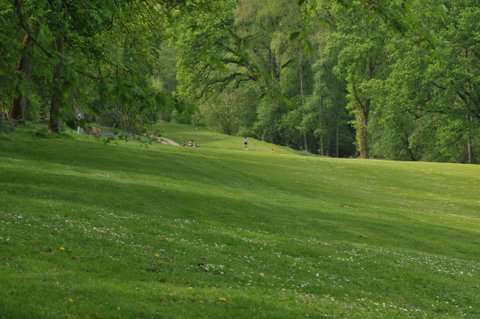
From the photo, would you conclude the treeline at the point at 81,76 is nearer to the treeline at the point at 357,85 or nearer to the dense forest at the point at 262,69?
the dense forest at the point at 262,69

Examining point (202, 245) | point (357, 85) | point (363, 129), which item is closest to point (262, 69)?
point (202, 245)

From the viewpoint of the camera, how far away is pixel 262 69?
707 centimetres

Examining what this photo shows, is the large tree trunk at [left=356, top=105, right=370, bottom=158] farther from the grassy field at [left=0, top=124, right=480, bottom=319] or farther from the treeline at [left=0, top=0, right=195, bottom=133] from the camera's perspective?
the treeline at [left=0, top=0, right=195, bottom=133]

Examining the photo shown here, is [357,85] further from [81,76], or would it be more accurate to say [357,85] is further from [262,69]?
[262,69]

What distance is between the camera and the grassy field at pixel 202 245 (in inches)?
447

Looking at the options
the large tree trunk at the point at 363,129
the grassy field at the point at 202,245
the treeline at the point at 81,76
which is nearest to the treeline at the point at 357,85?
the large tree trunk at the point at 363,129

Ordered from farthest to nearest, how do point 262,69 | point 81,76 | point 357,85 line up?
point 357,85
point 81,76
point 262,69

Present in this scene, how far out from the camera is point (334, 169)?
48406 mm

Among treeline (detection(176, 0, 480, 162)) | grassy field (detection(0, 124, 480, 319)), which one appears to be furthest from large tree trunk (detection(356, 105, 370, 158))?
grassy field (detection(0, 124, 480, 319))

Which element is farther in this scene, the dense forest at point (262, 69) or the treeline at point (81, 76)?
the dense forest at point (262, 69)

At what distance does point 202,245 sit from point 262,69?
1022 centimetres

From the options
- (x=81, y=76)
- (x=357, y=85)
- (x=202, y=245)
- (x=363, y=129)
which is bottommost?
(x=202, y=245)

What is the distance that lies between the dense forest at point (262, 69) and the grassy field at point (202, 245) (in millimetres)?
2636

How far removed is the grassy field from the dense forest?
264cm
